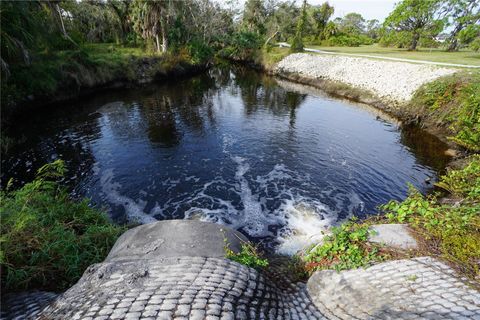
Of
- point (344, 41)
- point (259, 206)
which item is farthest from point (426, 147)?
point (344, 41)

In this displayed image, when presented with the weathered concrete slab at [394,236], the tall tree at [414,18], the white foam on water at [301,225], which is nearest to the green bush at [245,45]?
the tall tree at [414,18]

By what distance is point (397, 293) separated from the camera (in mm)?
4062

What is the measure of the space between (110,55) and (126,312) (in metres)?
28.9

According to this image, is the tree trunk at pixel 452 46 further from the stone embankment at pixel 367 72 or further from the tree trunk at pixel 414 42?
the stone embankment at pixel 367 72

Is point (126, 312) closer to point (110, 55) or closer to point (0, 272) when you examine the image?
point (0, 272)

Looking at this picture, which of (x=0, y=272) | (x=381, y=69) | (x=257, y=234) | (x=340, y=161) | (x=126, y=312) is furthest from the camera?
(x=381, y=69)

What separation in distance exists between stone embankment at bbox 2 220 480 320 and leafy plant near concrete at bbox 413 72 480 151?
10.4 metres

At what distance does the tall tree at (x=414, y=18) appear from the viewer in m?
33.2

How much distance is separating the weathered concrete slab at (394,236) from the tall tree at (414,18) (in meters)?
38.5

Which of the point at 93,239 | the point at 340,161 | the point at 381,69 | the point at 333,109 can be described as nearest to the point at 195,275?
the point at 93,239

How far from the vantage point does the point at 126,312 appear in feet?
11.5

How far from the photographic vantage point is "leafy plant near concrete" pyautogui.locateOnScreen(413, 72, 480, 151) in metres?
12.4

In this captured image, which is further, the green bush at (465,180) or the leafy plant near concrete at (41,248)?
the green bush at (465,180)

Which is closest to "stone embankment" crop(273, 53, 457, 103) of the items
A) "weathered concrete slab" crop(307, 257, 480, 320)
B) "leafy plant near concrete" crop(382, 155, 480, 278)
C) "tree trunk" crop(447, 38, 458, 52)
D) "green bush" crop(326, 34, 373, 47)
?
"tree trunk" crop(447, 38, 458, 52)
